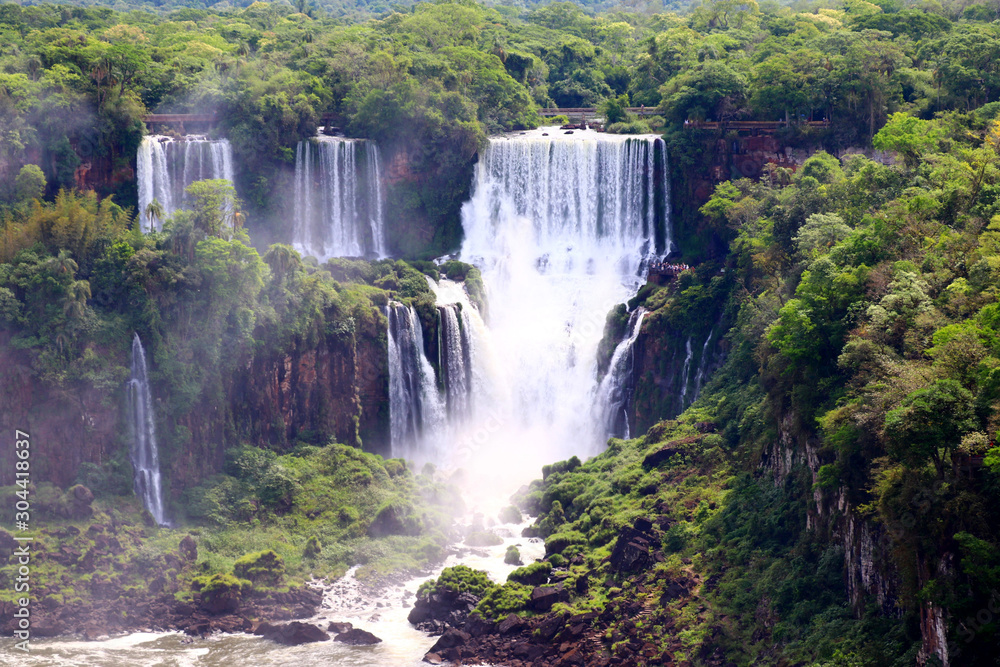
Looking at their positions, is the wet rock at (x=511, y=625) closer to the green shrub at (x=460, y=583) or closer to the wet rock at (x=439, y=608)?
the wet rock at (x=439, y=608)

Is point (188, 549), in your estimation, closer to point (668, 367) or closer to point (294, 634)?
point (294, 634)

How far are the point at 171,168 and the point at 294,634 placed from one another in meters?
27.7

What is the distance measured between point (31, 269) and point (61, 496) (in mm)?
8417

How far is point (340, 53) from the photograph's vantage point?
224 feet

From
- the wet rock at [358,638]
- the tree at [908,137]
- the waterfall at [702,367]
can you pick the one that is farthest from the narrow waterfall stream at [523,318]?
the tree at [908,137]

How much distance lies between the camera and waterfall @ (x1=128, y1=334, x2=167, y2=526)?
4569 centimetres

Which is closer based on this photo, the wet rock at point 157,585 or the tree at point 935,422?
the tree at point 935,422

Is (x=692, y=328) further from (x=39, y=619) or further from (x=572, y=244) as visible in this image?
(x=39, y=619)

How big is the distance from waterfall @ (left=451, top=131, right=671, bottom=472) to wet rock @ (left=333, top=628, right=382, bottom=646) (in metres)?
20.5

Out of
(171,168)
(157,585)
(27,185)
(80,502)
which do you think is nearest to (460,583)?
(157,585)

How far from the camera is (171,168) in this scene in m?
59.2

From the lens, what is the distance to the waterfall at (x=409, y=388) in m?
54.4

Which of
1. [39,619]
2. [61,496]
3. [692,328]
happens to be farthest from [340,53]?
[39,619]

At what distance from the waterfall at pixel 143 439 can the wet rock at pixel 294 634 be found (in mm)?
7895
